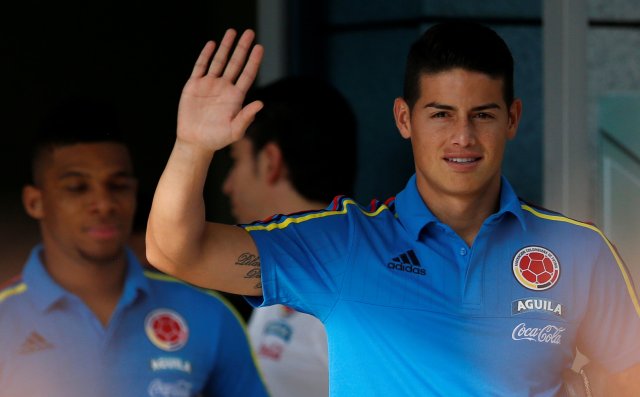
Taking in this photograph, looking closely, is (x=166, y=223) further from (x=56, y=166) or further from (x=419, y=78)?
(x=56, y=166)

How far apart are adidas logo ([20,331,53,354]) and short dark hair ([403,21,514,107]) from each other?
120 centimetres

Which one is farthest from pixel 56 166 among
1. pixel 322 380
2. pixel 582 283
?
pixel 582 283

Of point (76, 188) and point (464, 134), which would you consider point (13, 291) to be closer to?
point (76, 188)

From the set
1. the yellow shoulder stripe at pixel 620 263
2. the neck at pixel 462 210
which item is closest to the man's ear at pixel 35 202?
the neck at pixel 462 210

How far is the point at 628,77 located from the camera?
4.32 meters

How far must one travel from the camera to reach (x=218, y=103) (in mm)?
2490

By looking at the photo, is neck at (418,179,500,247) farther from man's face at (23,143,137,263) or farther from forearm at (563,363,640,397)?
man's face at (23,143,137,263)

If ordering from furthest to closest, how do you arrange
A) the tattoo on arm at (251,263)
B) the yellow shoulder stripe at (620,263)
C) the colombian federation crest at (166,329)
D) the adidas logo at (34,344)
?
the colombian federation crest at (166,329) → the adidas logo at (34,344) → the yellow shoulder stripe at (620,263) → the tattoo on arm at (251,263)

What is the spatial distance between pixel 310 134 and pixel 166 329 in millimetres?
734

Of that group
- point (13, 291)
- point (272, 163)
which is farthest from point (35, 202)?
point (272, 163)

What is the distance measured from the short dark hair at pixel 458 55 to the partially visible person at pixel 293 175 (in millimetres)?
944

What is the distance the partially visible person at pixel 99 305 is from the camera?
3.34m

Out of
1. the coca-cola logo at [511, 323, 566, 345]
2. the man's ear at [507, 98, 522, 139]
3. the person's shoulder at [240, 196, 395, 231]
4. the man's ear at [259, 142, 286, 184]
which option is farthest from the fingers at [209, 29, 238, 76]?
the man's ear at [259, 142, 286, 184]

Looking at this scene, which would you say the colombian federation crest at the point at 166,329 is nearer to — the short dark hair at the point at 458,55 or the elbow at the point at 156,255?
the elbow at the point at 156,255
